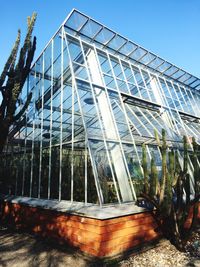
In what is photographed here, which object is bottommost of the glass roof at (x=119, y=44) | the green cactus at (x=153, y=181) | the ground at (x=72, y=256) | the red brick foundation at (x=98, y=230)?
the ground at (x=72, y=256)

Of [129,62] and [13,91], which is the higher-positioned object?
[129,62]

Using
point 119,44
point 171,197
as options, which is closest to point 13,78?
point 119,44

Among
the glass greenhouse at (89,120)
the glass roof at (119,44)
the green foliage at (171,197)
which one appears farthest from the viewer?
the glass roof at (119,44)

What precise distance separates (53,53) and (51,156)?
409cm

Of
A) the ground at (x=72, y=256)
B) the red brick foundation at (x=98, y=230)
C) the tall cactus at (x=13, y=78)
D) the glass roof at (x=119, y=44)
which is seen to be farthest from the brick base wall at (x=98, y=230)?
the glass roof at (x=119, y=44)

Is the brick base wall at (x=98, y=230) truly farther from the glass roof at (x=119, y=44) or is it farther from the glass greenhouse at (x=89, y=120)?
the glass roof at (x=119, y=44)

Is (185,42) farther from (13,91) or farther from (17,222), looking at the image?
(17,222)

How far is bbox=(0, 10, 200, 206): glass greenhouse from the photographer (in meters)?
5.93

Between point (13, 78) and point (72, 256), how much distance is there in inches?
245

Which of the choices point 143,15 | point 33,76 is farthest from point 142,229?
point 33,76

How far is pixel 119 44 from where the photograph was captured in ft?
31.7

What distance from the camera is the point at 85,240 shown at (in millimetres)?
4609

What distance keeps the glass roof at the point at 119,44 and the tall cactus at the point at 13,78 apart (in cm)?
157

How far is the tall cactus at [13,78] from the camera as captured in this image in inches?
304
